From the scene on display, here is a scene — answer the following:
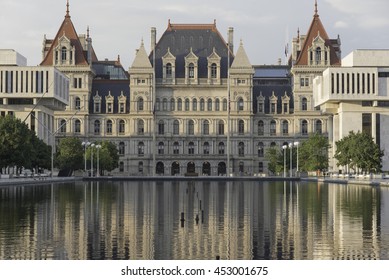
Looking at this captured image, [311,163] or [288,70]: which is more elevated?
[288,70]

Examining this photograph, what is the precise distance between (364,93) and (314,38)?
31.9 metres

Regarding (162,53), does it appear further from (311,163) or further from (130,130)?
(311,163)

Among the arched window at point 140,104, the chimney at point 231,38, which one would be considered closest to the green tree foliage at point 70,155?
the arched window at point 140,104

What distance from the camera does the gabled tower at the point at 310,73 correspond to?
171 metres

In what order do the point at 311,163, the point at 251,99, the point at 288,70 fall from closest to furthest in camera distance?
1. the point at 311,163
2. the point at 251,99
3. the point at 288,70

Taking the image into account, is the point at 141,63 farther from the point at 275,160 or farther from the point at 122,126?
the point at 275,160

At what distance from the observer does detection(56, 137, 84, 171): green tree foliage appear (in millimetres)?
138250

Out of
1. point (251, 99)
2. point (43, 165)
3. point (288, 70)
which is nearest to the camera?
point (43, 165)

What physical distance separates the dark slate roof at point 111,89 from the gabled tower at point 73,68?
119 inches

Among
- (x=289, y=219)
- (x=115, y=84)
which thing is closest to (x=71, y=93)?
(x=115, y=84)

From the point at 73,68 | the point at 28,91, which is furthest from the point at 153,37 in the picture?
the point at 28,91

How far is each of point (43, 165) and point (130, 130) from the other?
49838 millimetres

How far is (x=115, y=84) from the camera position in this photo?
180 meters

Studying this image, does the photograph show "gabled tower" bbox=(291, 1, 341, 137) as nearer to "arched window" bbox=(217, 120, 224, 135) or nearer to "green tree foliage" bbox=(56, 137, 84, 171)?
"arched window" bbox=(217, 120, 224, 135)
